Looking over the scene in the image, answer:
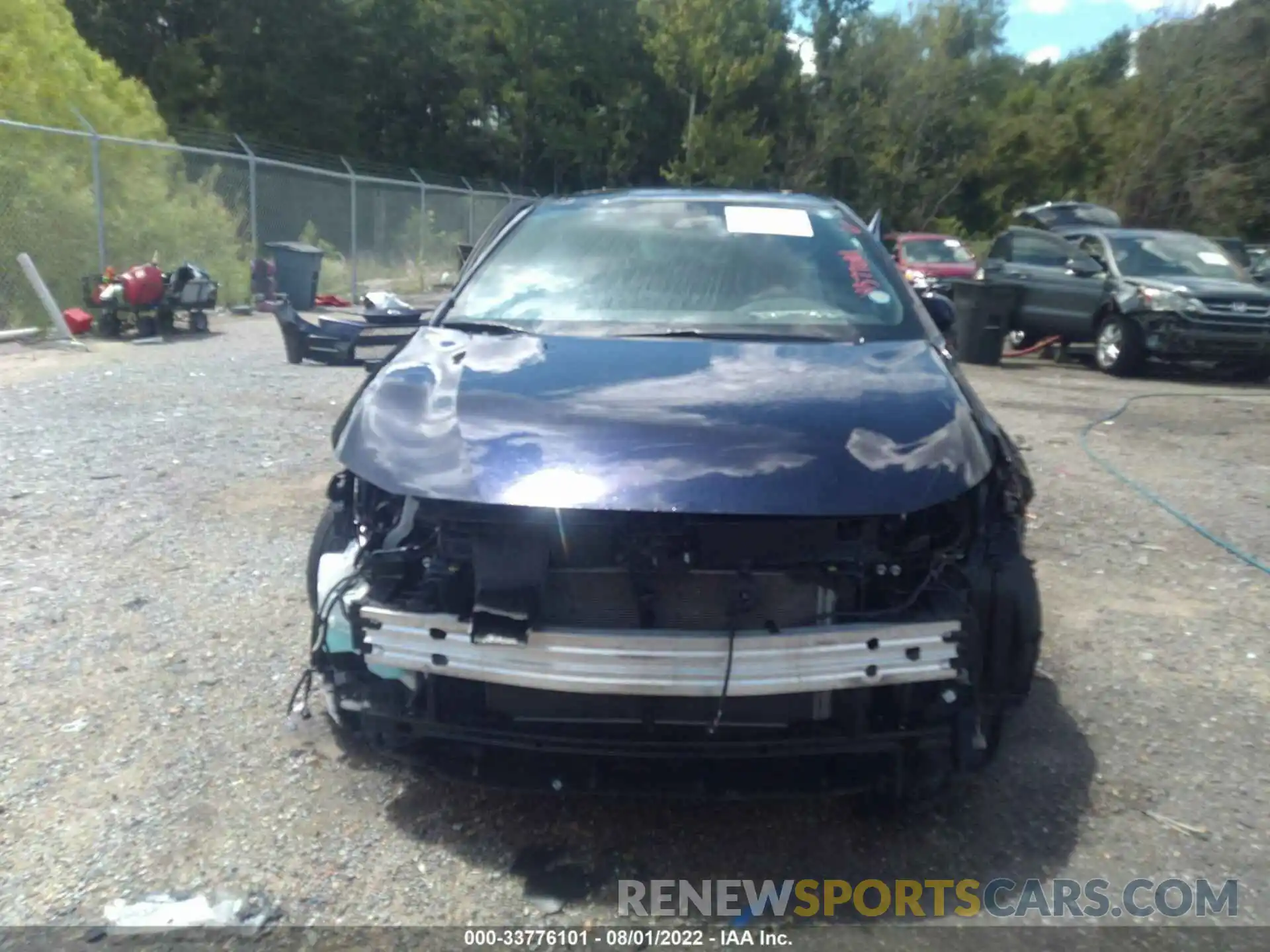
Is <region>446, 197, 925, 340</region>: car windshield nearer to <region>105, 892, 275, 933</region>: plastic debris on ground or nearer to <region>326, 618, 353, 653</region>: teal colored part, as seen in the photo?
<region>326, 618, 353, 653</region>: teal colored part

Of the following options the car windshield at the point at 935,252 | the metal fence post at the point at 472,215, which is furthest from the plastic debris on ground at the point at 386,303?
the metal fence post at the point at 472,215

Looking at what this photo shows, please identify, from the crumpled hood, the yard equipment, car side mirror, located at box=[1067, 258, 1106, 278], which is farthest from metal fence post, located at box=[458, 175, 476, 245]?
the crumpled hood

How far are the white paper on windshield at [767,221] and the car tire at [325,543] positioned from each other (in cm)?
197

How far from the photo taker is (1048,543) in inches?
232

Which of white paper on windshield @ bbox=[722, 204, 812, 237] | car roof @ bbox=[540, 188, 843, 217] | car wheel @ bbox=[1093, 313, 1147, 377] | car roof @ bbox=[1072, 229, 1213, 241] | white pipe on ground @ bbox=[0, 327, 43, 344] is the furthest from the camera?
car roof @ bbox=[1072, 229, 1213, 241]

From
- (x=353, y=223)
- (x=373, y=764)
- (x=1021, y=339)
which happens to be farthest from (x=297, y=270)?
(x=373, y=764)

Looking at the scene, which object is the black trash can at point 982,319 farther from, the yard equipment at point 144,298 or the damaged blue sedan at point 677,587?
the damaged blue sedan at point 677,587

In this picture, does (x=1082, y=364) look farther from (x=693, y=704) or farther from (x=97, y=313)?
(x=693, y=704)

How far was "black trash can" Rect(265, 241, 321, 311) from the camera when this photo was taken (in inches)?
685

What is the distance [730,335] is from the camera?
3834 mm

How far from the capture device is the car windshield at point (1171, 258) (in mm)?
13547

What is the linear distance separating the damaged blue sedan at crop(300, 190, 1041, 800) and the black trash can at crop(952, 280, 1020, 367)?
11387mm

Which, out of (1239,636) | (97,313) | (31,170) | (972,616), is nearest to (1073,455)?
(1239,636)

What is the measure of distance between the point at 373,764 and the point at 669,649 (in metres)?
1.25
